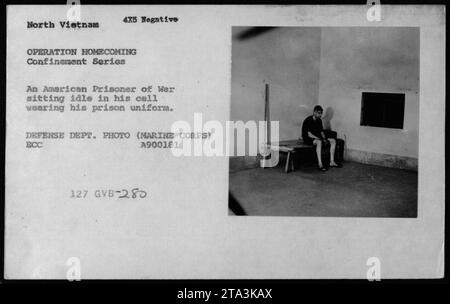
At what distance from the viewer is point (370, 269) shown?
1.09 meters

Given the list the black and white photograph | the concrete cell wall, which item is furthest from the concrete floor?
the concrete cell wall

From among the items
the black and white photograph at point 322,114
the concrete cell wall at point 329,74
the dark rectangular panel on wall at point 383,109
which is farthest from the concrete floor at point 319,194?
the dark rectangular panel on wall at point 383,109

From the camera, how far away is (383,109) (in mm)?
1457

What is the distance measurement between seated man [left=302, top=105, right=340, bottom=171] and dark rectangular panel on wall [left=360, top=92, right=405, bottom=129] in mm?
244

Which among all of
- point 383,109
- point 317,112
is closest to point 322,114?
point 317,112

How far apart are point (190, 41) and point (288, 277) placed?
784 mm

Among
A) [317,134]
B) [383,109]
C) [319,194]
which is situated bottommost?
[319,194]

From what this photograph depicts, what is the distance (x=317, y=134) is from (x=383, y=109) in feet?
1.30

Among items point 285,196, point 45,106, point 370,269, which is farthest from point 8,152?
point 370,269

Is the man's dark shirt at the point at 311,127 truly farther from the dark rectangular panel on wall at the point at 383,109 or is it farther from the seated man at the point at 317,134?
the dark rectangular panel on wall at the point at 383,109

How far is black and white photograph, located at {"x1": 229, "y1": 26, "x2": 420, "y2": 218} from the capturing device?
43.4 inches

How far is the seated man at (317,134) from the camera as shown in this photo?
4.00 feet

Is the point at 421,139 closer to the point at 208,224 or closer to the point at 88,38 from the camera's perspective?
the point at 208,224

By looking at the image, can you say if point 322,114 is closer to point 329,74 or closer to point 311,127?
point 311,127
